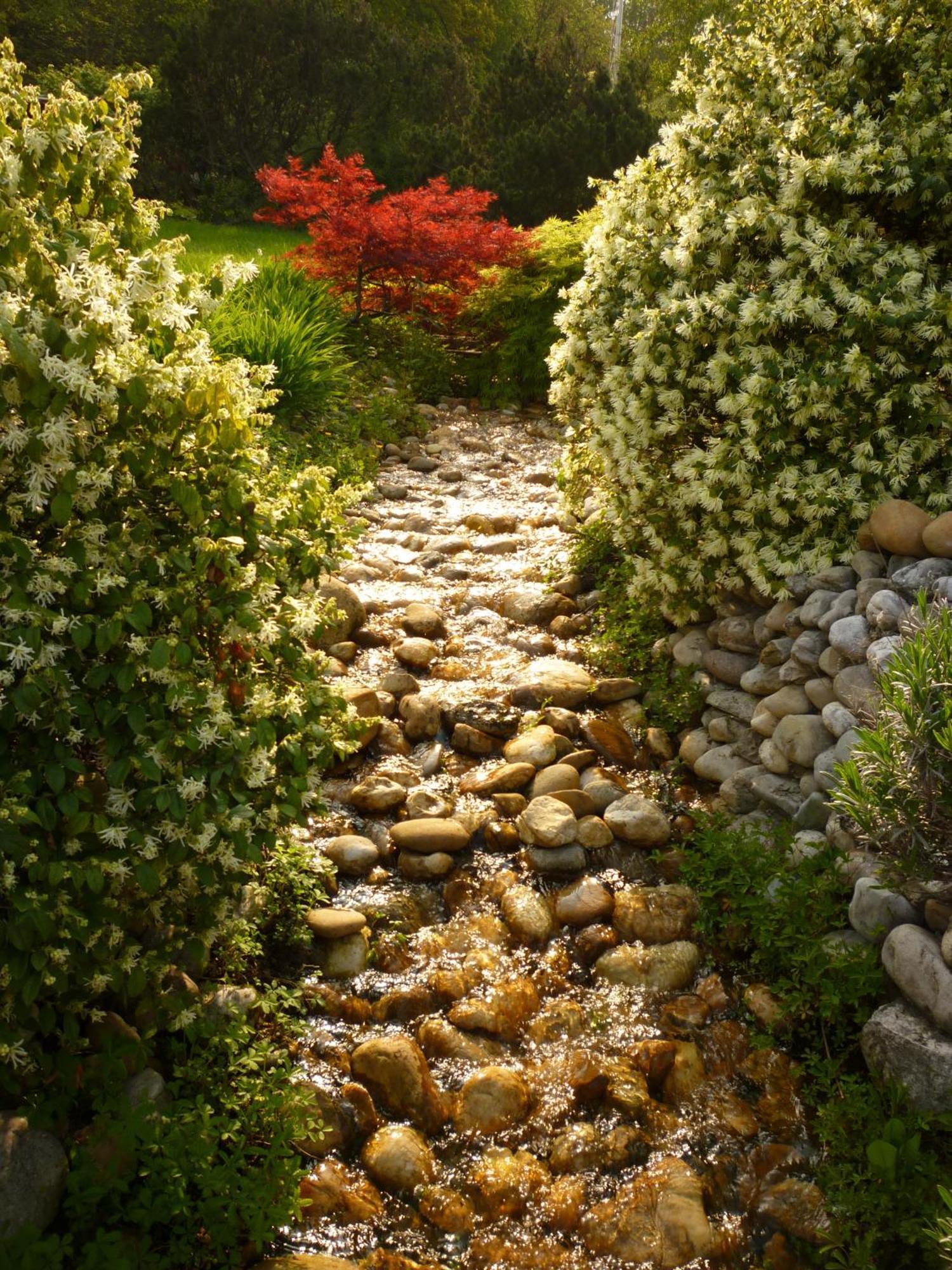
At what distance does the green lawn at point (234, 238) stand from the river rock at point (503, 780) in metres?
8.06

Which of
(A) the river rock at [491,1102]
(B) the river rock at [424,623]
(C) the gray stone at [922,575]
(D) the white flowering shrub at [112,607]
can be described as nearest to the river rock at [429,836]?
(A) the river rock at [491,1102]

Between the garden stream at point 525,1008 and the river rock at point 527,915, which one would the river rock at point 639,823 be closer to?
the garden stream at point 525,1008

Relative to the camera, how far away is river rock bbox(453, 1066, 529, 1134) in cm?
257

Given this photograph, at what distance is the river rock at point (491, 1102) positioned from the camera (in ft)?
8.45

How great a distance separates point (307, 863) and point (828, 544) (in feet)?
Result: 7.66

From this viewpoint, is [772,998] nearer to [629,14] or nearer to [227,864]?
[227,864]

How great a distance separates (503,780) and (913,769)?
1.75 meters

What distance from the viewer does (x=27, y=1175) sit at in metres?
2.05

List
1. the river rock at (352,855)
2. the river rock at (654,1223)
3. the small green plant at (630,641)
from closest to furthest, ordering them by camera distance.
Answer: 1. the river rock at (654,1223)
2. the river rock at (352,855)
3. the small green plant at (630,641)

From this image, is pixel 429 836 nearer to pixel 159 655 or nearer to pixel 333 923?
pixel 333 923

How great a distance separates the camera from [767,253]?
13.1 ft

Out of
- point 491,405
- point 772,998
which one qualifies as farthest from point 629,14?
point 772,998

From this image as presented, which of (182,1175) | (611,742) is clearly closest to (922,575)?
(611,742)


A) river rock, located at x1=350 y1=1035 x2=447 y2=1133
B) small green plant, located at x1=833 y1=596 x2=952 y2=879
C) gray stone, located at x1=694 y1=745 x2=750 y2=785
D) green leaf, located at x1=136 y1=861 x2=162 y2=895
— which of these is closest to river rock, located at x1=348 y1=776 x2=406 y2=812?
river rock, located at x1=350 y1=1035 x2=447 y2=1133
